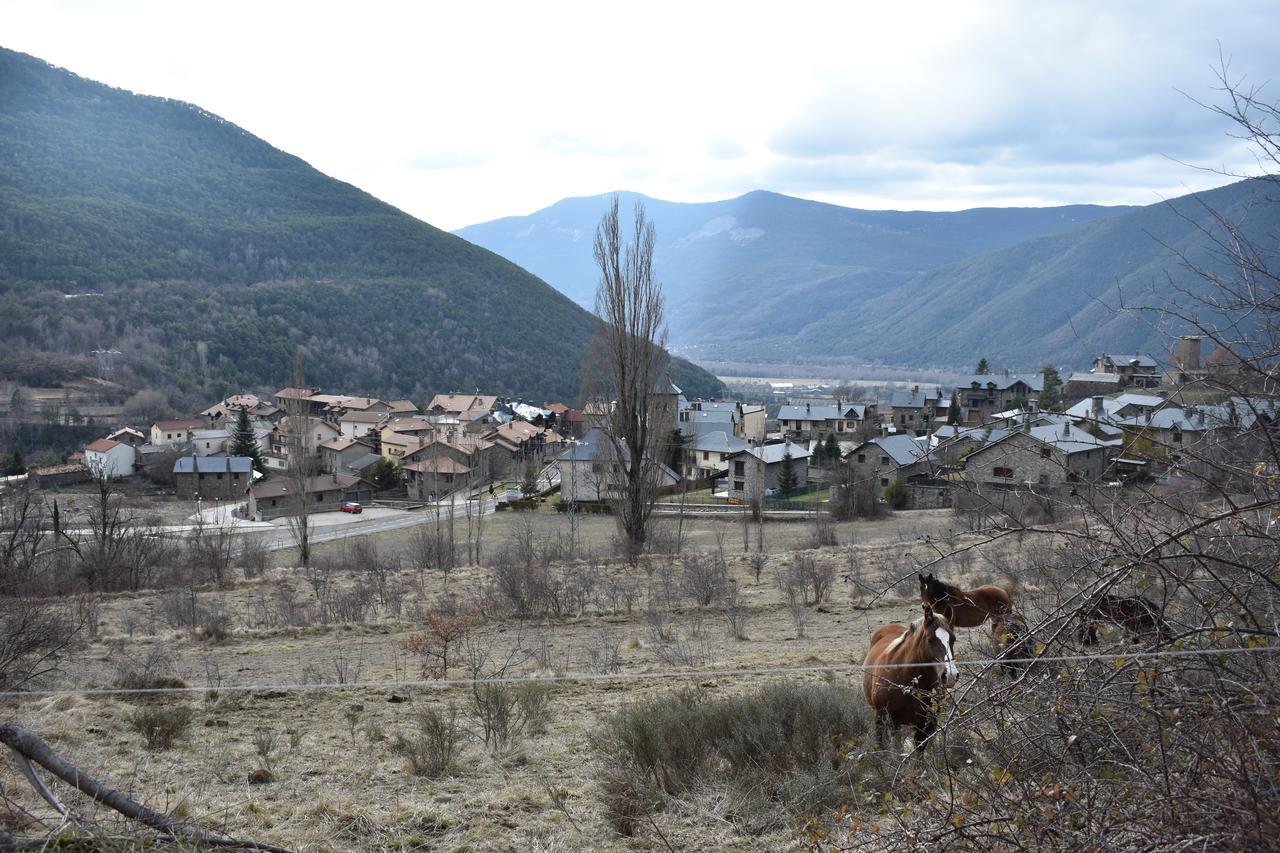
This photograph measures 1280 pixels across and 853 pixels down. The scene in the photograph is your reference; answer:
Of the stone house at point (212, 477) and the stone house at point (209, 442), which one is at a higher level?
the stone house at point (209, 442)

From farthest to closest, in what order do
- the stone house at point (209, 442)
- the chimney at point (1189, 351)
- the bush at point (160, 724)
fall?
the stone house at point (209, 442) < the bush at point (160, 724) < the chimney at point (1189, 351)

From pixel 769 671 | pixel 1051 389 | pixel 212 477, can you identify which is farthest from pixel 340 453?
pixel 769 671

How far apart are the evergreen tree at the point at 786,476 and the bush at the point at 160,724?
36133 mm

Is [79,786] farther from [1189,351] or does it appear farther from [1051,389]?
[1051,389]

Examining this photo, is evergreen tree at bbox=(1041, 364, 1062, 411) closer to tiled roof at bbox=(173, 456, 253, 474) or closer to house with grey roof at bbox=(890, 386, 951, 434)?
house with grey roof at bbox=(890, 386, 951, 434)

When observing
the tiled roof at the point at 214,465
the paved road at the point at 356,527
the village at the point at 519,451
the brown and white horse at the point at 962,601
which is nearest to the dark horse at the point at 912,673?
the brown and white horse at the point at 962,601

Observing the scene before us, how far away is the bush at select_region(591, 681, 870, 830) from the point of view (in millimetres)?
5723

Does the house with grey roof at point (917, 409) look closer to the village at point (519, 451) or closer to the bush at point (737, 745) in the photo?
the village at point (519, 451)

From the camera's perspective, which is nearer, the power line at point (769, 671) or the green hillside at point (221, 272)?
the power line at point (769, 671)

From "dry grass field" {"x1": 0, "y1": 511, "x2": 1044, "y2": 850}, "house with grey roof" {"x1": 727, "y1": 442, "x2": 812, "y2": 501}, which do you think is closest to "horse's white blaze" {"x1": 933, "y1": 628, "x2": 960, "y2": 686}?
"dry grass field" {"x1": 0, "y1": 511, "x2": 1044, "y2": 850}

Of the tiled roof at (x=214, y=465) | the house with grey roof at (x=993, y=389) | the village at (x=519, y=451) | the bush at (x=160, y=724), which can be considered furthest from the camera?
the house with grey roof at (x=993, y=389)

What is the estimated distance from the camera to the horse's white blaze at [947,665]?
17.3 feet

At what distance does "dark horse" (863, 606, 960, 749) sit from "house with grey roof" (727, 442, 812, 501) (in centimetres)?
3475

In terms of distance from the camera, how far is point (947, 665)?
5.36 m
